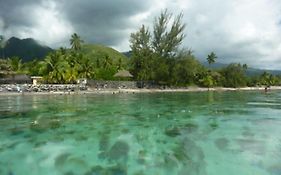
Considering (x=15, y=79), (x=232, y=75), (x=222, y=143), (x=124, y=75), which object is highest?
Result: (x=232, y=75)

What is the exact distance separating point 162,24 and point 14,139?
6358 cm

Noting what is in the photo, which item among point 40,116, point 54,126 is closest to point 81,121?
point 54,126

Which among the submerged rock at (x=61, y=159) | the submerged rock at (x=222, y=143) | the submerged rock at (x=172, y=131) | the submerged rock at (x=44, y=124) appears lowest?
the submerged rock at (x=222, y=143)

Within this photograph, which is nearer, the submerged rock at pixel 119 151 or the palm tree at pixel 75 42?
the submerged rock at pixel 119 151

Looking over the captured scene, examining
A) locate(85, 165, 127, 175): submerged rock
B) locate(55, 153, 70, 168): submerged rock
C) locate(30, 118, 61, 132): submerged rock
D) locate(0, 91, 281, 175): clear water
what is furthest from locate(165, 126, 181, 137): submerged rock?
locate(85, 165, 127, 175): submerged rock

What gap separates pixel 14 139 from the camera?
14.7 m

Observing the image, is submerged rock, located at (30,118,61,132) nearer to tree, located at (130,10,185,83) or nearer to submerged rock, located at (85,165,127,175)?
submerged rock, located at (85,165,127,175)

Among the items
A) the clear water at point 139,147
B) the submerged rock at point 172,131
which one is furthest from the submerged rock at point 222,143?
the submerged rock at point 172,131

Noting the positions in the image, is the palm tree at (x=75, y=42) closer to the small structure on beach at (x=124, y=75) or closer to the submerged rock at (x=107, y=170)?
the small structure on beach at (x=124, y=75)

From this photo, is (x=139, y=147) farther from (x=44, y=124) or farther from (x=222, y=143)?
(x=44, y=124)

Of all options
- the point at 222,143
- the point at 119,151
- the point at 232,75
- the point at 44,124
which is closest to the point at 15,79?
the point at 44,124

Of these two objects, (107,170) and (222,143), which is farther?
(222,143)

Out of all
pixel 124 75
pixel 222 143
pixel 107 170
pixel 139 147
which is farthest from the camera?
pixel 124 75

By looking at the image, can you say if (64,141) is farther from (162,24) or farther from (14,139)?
(162,24)
